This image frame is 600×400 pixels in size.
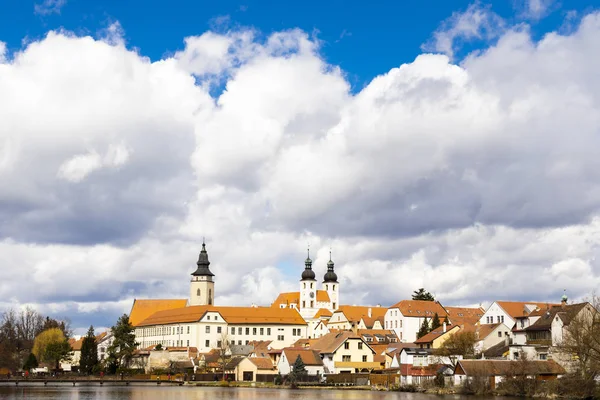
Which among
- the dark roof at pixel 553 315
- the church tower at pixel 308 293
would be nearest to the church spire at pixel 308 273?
the church tower at pixel 308 293

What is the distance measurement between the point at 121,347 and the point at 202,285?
45527mm

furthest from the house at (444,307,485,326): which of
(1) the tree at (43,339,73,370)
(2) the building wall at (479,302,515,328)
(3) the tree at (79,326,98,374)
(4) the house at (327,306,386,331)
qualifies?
(1) the tree at (43,339,73,370)

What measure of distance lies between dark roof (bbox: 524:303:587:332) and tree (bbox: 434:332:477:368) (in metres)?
5.92

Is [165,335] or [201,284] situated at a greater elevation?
[201,284]

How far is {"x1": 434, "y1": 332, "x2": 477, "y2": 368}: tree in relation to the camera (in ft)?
270

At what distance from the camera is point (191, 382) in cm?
10169

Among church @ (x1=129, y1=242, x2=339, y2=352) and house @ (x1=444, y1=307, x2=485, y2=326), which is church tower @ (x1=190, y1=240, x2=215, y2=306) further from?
house @ (x1=444, y1=307, x2=485, y2=326)

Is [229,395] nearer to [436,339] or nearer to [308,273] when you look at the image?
[436,339]

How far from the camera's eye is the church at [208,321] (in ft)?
487

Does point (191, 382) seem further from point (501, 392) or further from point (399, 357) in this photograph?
point (501, 392)

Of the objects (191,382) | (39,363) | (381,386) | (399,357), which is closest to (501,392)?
(381,386)

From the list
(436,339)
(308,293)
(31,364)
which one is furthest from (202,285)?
(436,339)

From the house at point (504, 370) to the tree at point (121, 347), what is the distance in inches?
A: 2562

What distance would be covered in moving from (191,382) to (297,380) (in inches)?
786
